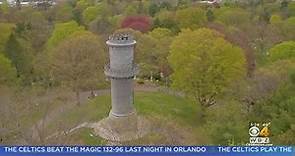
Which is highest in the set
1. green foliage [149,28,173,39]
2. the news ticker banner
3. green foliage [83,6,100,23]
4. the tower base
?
the news ticker banner

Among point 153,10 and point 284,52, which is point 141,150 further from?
point 153,10

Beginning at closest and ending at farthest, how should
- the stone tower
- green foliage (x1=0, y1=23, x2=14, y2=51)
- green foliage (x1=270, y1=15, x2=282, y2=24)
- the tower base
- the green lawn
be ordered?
1. the stone tower
2. the tower base
3. the green lawn
4. green foliage (x1=0, y1=23, x2=14, y2=51)
5. green foliage (x1=270, y1=15, x2=282, y2=24)

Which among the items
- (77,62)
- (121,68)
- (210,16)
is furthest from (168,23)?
(121,68)

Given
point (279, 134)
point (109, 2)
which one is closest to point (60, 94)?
point (279, 134)

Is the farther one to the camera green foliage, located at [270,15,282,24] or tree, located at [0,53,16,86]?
green foliage, located at [270,15,282,24]

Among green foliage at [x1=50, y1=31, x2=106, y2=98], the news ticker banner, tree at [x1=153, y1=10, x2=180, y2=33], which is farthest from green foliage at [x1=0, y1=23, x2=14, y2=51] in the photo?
the news ticker banner

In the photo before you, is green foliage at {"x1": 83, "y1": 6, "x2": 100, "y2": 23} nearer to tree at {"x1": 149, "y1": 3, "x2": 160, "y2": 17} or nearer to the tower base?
tree at {"x1": 149, "y1": 3, "x2": 160, "y2": 17}

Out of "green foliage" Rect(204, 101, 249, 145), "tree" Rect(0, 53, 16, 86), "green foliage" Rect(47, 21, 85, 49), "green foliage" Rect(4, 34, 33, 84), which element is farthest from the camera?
"green foliage" Rect(47, 21, 85, 49)

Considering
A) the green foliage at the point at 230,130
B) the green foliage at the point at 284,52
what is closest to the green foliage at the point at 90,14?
the green foliage at the point at 284,52

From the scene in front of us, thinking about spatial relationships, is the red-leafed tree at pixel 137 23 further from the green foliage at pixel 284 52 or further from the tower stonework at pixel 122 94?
the tower stonework at pixel 122 94
